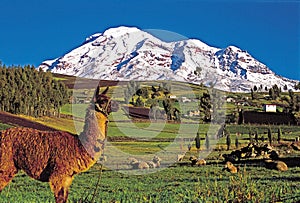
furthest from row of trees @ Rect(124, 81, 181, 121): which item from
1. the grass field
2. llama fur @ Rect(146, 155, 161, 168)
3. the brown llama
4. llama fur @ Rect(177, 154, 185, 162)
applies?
the brown llama

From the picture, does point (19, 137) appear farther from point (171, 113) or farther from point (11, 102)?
point (171, 113)

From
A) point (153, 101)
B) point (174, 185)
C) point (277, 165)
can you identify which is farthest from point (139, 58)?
point (174, 185)

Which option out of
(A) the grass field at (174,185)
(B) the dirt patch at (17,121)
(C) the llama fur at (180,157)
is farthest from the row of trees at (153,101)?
(B) the dirt patch at (17,121)

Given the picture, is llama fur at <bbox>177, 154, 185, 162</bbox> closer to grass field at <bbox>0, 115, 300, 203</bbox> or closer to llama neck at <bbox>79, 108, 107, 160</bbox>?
grass field at <bbox>0, 115, 300, 203</bbox>

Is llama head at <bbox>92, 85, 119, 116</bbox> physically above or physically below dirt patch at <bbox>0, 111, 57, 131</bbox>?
above

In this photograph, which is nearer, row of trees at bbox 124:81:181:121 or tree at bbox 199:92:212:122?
row of trees at bbox 124:81:181:121

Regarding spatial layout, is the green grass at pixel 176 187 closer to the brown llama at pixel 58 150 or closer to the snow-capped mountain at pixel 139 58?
the brown llama at pixel 58 150

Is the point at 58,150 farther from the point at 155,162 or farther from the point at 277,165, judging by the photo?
the point at 277,165

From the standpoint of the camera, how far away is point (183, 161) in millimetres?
13336

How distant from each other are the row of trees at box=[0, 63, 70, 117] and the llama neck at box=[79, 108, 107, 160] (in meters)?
8.22

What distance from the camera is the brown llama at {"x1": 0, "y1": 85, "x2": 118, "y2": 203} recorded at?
6448 millimetres

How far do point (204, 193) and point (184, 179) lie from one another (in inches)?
85.7

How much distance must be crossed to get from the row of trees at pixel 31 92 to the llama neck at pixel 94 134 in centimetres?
822

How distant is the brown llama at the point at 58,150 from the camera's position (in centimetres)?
645
